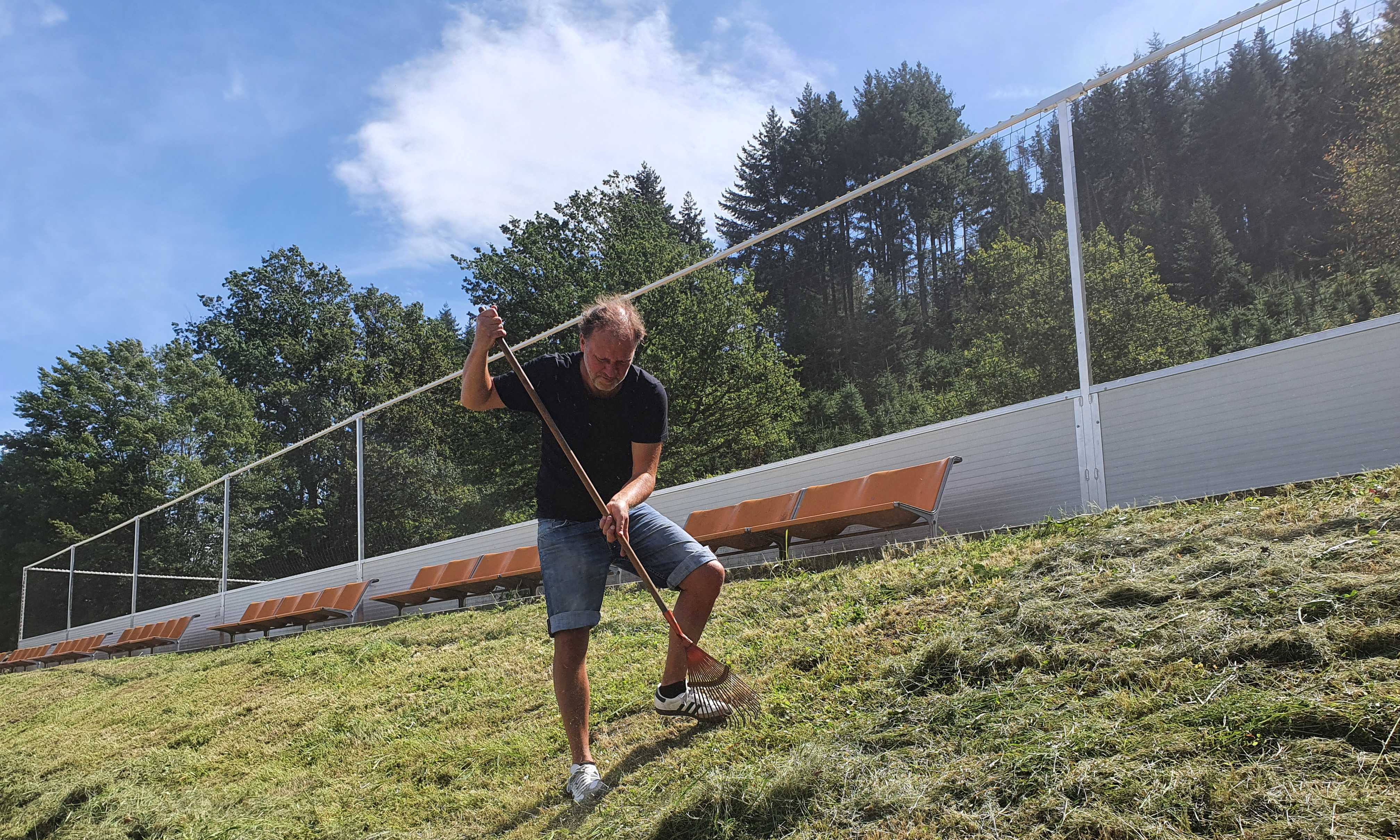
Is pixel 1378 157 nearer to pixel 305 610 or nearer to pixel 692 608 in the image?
pixel 692 608

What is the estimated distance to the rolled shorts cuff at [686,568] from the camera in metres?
3.30

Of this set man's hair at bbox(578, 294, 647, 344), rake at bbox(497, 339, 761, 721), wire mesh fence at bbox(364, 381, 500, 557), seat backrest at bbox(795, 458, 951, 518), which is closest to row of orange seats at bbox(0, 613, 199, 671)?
wire mesh fence at bbox(364, 381, 500, 557)

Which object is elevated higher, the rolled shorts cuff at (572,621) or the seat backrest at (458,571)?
the rolled shorts cuff at (572,621)

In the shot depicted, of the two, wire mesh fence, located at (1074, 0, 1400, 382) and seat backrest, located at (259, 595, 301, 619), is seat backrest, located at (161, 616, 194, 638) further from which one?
wire mesh fence, located at (1074, 0, 1400, 382)

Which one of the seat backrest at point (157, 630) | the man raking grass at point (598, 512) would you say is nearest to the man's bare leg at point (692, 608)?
the man raking grass at point (598, 512)

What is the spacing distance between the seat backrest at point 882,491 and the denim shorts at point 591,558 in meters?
3.22

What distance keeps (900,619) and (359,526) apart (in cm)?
1033

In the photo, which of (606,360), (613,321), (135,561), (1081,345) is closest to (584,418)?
(606,360)

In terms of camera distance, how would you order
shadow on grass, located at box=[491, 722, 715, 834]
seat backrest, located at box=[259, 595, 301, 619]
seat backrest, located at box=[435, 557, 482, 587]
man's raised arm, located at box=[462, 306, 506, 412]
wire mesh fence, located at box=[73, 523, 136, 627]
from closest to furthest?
1. shadow on grass, located at box=[491, 722, 715, 834]
2. man's raised arm, located at box=[462, 306, 506, 412]
3. seat backrest, located at box=[435, 557, 482, 587]
4. seat backrest, located at box=[259, 595, 301, 619]
5. wire mesh fence, located at box=[73, 523, 136, 627]

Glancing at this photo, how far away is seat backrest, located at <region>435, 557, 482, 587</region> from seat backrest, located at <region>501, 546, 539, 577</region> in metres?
0.52

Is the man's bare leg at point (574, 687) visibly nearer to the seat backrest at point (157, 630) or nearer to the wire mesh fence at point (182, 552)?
the wire mesh fence at point (182, 552)

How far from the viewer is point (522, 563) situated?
9.45 metres

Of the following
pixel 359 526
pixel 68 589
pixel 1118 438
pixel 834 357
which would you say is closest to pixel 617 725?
pixel 1118 438

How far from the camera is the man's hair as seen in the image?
3297mm
